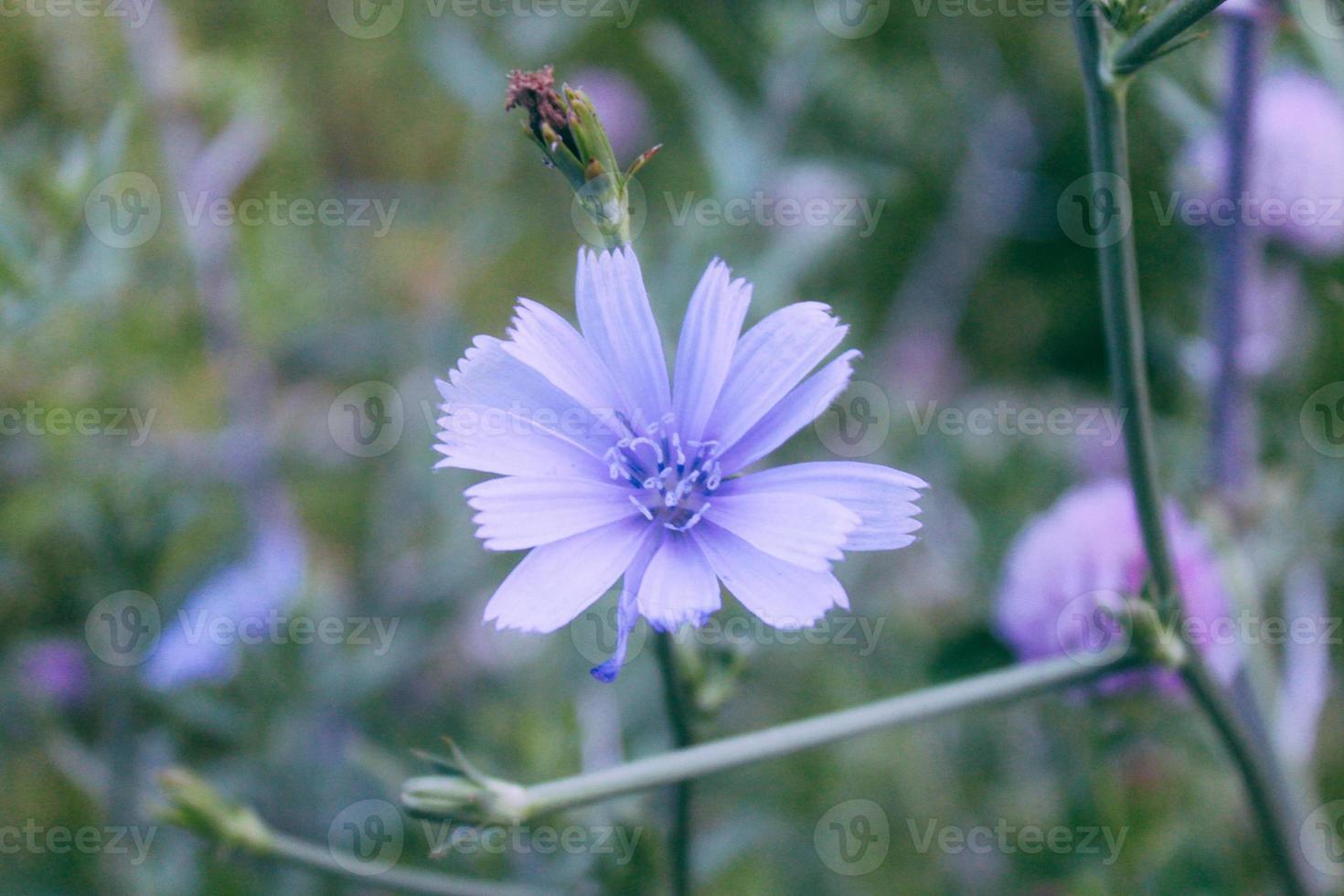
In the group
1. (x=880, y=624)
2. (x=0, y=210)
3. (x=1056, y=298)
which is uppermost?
(x=1056, y=298)

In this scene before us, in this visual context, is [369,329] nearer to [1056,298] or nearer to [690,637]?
[690,637]

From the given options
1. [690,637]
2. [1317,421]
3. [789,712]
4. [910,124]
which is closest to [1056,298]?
[910,124]

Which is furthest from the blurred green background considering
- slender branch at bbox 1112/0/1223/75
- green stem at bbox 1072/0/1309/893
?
slender branch at bbox 1112/0/1223/75

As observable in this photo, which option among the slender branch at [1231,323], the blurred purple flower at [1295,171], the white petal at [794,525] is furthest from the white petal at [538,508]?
the blurred purple flower at [1295,171]

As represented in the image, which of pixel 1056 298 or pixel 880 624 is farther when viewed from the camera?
pixel 1056 298

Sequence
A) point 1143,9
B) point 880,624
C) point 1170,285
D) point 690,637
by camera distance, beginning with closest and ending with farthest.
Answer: point 1143,9 → point 690,637 → point 880,624 → point 1170,285

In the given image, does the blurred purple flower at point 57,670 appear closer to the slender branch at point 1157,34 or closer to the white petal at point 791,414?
the white petal at point 791,414

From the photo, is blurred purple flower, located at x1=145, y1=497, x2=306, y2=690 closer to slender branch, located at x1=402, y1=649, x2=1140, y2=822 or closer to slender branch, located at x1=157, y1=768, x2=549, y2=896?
slender branch, located at x1=157, y1=768, x2=549, y2=896

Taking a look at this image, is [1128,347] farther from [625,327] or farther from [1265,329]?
[1265,329]
